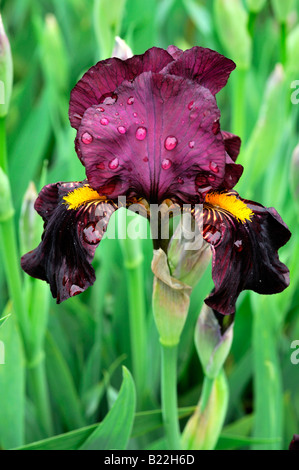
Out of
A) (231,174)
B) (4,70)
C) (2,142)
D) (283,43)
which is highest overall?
(283,43)

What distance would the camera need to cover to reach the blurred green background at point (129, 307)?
3.32 feet

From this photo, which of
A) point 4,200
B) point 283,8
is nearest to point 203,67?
point 4,200

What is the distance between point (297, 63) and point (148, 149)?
2.40 feet

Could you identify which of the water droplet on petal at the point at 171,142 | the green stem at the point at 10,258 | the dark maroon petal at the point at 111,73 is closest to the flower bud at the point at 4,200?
the green stem at the point at 10,258

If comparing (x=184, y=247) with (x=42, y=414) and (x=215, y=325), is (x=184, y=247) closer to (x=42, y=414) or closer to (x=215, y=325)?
(x=215, y=325)

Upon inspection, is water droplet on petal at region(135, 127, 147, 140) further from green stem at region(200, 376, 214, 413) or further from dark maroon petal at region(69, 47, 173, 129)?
green stem at region(200, 376, 214, 413)

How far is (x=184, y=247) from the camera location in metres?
0.75

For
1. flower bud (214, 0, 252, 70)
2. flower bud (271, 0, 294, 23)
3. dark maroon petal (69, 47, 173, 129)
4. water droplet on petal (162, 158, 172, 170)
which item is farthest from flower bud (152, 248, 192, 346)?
flower bud (271, 0, 294, 23)

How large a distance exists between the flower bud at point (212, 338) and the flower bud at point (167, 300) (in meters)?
0.05

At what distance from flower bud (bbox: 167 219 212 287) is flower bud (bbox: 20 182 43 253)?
283 mm

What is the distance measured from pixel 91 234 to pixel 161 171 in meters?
0.12

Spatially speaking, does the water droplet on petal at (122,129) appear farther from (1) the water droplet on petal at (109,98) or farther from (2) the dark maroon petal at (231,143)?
(2) the dark maroon petal at (231,143)

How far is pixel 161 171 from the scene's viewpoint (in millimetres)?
693

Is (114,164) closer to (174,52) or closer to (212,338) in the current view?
(174,52)
